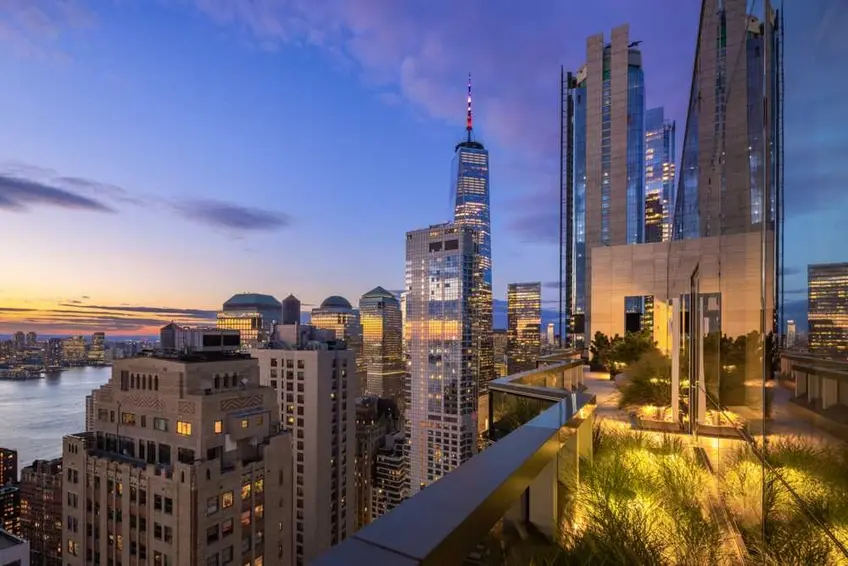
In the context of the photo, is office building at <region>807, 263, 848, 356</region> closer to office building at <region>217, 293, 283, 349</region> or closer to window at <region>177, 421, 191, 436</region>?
window at <region>177, 421, 191, 436</region>

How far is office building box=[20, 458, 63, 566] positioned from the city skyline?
55.7ft

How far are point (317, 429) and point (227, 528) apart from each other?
1180 centimetres

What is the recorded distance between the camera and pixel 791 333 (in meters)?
1.66

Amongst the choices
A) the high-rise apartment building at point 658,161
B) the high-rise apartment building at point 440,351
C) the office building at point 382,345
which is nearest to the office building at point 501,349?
the office building at point 382,345

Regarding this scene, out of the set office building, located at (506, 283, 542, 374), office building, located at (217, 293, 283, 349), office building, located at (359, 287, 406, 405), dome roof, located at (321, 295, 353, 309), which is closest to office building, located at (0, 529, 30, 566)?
office building, located at (217, 293, 283, 349)

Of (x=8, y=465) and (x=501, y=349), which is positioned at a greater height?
(x=501, y=349)

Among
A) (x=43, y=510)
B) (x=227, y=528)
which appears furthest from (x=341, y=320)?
(x=227, y=528)

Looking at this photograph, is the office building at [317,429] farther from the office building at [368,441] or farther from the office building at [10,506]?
the office building at [10,506]

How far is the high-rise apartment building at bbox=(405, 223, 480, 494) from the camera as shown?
47875mm

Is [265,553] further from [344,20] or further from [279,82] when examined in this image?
[279,82]

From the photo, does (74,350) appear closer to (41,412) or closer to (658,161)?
(41,412)

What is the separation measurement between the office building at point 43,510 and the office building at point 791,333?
3830cm

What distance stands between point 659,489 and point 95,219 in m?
40.7

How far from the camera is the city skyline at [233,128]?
14.3 metres
